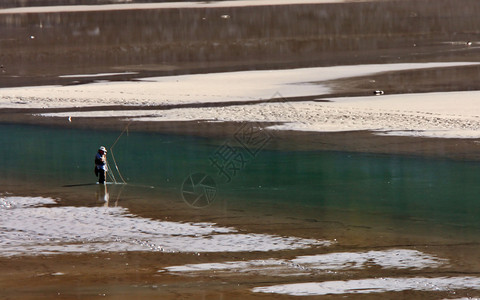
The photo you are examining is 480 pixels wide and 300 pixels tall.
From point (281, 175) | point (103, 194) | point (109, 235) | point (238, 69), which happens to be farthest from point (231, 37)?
point (109, 235)

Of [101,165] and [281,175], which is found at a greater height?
[101,165]

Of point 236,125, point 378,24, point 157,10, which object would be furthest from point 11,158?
point 157,10

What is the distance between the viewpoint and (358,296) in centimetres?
1584

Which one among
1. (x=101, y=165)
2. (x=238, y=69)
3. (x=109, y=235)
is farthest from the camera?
(x=238, y=69)

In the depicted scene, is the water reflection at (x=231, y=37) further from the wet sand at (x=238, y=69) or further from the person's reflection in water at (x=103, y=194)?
the person's reflection in water at (x=103, y=194)

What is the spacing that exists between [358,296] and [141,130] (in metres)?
18.9

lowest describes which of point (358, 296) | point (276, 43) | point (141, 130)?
point (358, 296)

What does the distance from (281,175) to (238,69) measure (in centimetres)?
2158

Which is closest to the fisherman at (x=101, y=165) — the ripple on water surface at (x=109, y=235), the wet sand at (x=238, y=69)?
the wet sand at (x=238, y=69)

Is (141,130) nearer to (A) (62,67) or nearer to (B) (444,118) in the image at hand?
(B) (444,118)

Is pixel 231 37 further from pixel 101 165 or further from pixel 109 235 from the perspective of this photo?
pixel 109 235

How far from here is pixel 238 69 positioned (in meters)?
47.6

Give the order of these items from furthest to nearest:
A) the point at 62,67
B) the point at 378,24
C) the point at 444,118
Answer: the point at 378,24
the point at 62,67
the point at 444,118

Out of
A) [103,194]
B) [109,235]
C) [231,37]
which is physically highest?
[231,37]
